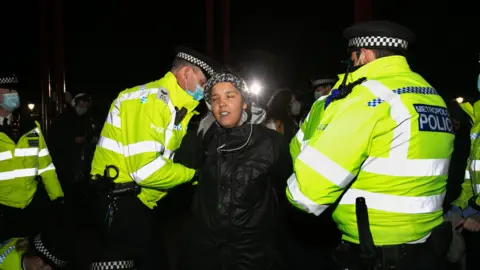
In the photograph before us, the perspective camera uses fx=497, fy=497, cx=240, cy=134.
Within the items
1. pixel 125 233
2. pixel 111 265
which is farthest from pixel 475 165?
pixel 111 265

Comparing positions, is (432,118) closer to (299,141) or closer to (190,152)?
(299,141)

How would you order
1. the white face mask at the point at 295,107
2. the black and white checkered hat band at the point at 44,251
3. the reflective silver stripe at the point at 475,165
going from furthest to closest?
the white face mask at the point at 295,107, the reflective silver stripe at the point at 475,165, the black and white checkered hat band at the point at 44,251

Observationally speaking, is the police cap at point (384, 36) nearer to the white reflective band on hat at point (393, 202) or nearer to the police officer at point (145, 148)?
the white reflective band on hat at point (393, 202)

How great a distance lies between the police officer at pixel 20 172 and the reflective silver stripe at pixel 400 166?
3035mm

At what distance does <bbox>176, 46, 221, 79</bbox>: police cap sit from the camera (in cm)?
358

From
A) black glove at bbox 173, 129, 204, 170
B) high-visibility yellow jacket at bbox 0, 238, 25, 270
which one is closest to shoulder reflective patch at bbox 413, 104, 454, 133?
black glove at bbox 173, 129, 204, 170

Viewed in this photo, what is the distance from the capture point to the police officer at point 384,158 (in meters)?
2.21

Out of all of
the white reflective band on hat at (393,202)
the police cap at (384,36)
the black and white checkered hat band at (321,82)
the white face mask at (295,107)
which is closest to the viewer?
the white reflective band on hat at (393,202)

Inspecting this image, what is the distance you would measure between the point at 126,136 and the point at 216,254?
100 cm

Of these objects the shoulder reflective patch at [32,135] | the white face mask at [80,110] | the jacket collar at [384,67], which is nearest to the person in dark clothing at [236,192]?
the jacket collar at [384,67]

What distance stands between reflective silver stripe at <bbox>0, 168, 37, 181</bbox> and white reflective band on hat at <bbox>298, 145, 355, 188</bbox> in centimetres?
298

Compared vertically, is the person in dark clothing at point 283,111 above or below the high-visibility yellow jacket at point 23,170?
above

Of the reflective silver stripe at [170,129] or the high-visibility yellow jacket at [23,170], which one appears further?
the high-visibility yellow jacket at [23,170]

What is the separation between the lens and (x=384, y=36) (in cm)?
243
